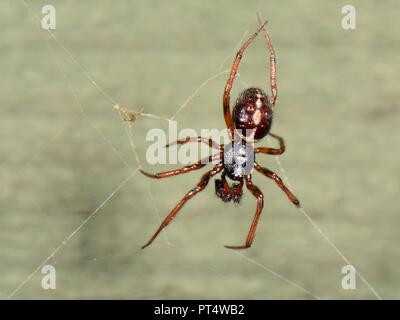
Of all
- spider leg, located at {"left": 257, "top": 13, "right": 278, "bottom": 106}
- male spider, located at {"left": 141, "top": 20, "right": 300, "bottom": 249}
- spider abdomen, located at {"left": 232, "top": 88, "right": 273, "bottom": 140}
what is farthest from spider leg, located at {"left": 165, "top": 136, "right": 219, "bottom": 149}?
spider leg, located at {"left": 257, "top": 13, "right": 278, "bottom": 106}

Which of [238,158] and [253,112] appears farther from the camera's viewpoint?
[238,158]

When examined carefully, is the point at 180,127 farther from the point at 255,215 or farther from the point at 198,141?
the point at 255,215

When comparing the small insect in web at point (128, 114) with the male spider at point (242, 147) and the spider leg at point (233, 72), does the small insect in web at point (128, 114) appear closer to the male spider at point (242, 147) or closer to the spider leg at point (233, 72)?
the male spider at point (242, 147)

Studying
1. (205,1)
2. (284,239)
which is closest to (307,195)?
(284,239)

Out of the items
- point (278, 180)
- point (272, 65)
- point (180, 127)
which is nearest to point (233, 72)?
point (272, 65)

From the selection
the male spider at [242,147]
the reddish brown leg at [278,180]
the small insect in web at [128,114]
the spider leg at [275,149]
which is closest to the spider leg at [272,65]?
the male spider at [242,147]
